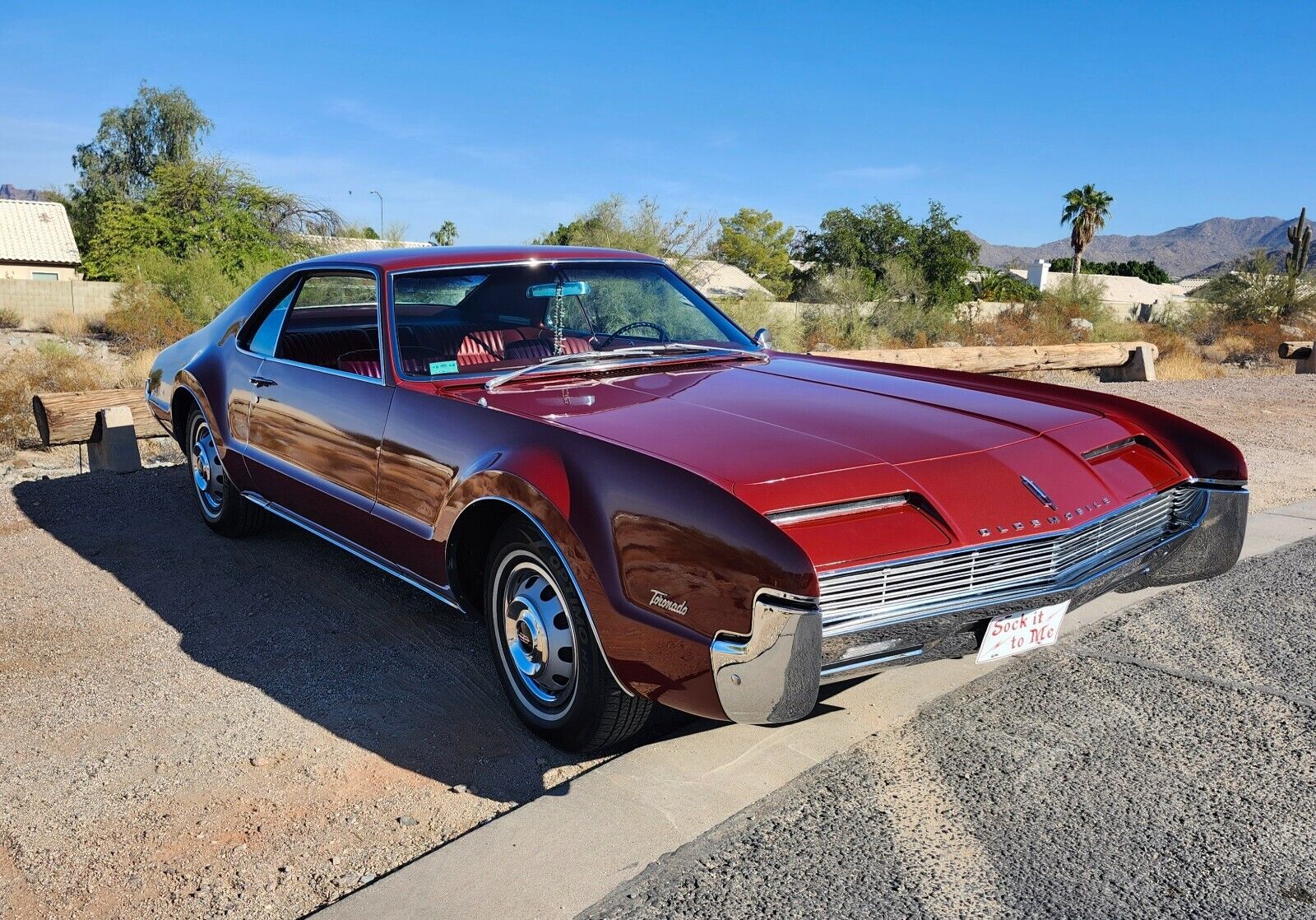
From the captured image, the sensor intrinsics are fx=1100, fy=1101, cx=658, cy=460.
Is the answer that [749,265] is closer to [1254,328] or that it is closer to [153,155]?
[153,155]

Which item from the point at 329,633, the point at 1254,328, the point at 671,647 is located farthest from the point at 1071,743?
the point at 1254,328

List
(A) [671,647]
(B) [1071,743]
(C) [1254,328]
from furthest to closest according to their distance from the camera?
(C) [1254,328]
(B) [1071,743]
(A) [671,647]

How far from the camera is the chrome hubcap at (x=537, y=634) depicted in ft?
10.3

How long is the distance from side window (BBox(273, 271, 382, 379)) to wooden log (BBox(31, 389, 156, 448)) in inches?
99.3

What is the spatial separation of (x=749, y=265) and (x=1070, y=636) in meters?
65.4

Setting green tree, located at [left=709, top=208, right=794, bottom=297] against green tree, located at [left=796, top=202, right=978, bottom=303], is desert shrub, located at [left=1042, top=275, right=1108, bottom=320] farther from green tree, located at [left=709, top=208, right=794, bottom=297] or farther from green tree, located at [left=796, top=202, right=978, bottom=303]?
green tree, located at [left=709, top=208, right=794, bottom=297]

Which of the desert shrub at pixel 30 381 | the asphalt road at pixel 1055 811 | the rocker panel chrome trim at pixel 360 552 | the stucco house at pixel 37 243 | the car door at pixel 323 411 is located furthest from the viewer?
the stucco house at pixel 37 243

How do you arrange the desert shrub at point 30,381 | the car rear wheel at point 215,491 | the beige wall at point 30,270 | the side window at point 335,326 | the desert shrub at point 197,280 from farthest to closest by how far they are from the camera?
1. the beige wall at point 30,270
2. the desert shrub at point 197,280
3. the desert shrub at point 30,381
4. the car rear wheel at point 215,491
5. the side window at point 335,326

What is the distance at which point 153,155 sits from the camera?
1945 inches

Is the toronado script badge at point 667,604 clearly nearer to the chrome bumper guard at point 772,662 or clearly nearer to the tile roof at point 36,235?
the chrome bumper guard at point 772,662

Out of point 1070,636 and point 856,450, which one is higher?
point 856,450

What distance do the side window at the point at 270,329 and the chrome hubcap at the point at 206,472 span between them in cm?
67

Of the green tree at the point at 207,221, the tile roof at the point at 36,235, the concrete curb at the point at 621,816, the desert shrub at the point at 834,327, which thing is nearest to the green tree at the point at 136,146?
the tile roof at the point at 36,235

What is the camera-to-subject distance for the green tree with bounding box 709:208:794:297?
2638 inches
